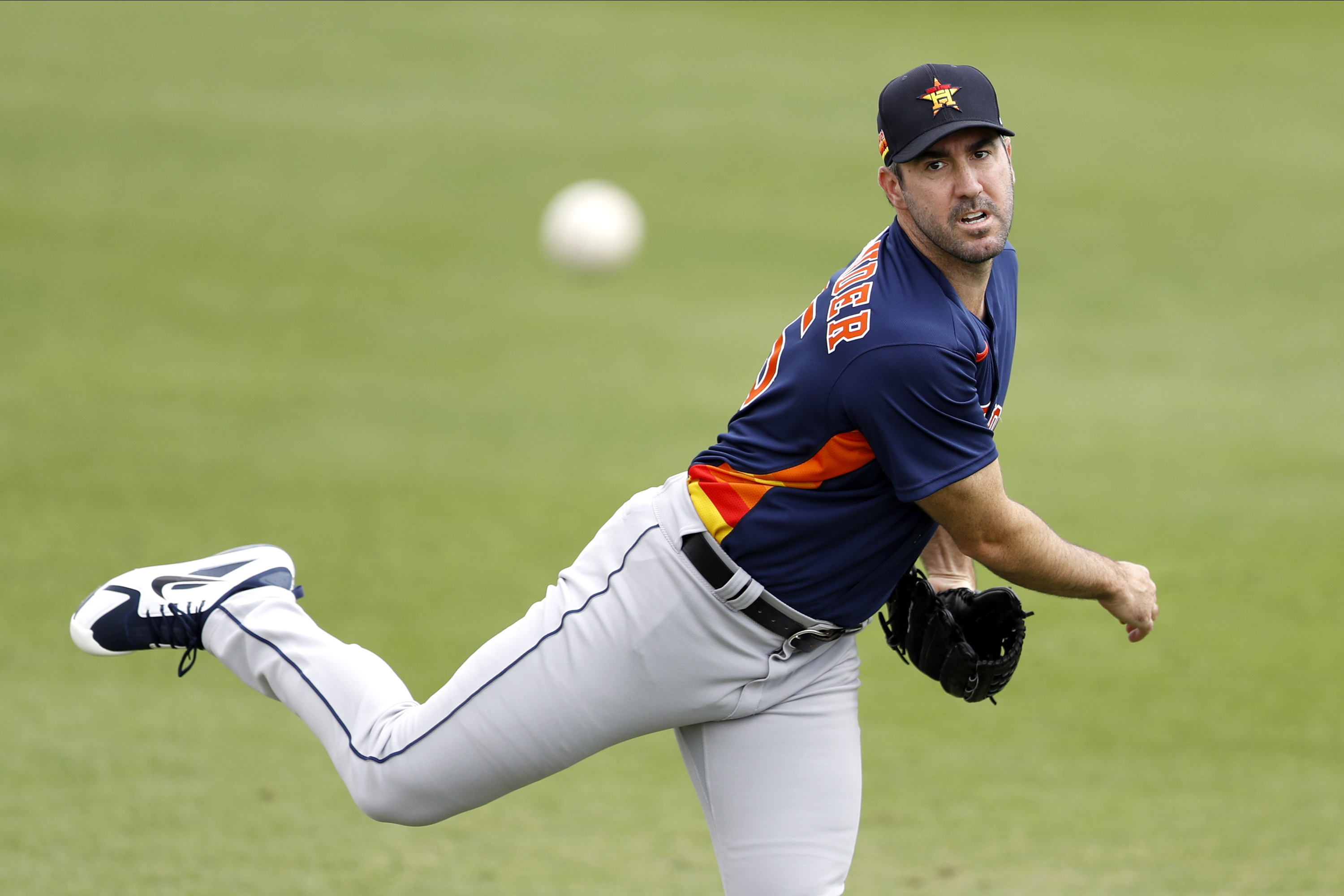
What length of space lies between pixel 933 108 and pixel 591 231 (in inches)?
341

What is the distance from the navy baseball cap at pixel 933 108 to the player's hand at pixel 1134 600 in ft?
3.33

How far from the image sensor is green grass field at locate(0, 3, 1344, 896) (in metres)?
5.12

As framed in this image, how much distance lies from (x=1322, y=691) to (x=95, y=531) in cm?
591

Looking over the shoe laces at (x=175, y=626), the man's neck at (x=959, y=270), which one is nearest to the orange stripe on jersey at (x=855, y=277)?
the man's neck at (x=959, y=270)

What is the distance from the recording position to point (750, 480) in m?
3.24

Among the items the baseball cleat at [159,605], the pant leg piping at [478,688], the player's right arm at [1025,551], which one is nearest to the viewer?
the player's right arm at [1025,551]

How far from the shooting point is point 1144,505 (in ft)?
27.3

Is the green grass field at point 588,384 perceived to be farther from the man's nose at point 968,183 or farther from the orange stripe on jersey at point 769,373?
the man's nose at point 968,183

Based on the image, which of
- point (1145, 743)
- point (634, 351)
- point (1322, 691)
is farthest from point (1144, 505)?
point (634, 351)

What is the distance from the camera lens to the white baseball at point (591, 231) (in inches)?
461

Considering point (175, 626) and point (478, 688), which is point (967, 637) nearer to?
point (478, 688)

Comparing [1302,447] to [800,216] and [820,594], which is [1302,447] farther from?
[820,594]

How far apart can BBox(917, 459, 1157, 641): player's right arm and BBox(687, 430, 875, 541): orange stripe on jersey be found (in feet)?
0.62

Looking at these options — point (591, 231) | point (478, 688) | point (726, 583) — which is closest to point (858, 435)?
point (726, 583)
